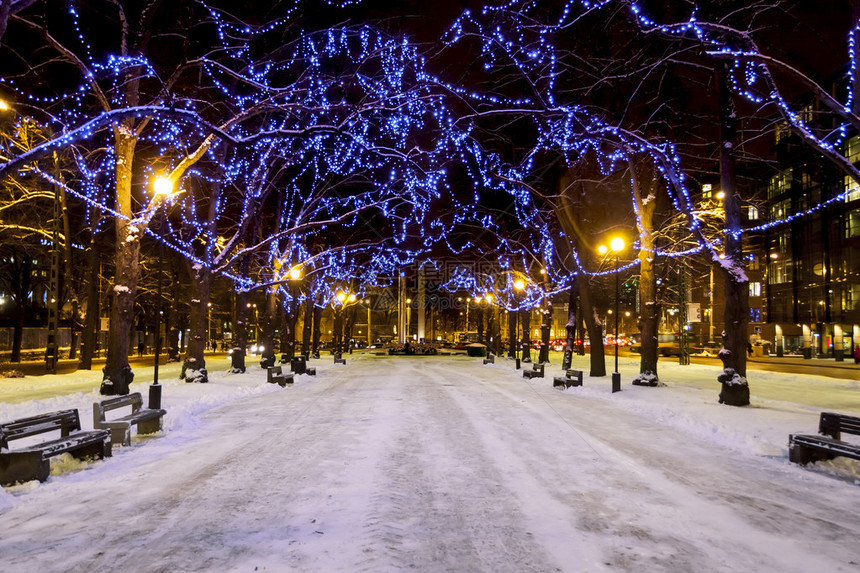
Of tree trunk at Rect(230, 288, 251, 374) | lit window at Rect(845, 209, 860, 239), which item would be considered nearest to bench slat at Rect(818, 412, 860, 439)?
tree trunk at Rect(230, 288, 251, 374)

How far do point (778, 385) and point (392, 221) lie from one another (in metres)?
29.0

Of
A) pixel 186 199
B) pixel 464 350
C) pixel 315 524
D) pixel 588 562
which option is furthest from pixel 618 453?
pixel 464 350

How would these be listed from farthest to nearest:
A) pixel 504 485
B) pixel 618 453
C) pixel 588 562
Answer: pixel 618 453, pixel 504 485, pixel 588 562

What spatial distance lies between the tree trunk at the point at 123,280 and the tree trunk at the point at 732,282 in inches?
651

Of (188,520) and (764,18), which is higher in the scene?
(764,18)

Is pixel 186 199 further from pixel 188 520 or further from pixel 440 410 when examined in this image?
pixel 188 520

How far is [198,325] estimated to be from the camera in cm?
2206

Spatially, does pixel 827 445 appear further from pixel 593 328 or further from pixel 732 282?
pixel 593 328

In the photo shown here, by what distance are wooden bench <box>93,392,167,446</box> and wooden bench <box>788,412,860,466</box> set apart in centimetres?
1066

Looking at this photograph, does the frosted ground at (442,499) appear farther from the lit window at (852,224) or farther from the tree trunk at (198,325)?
the lit window at (852,224)

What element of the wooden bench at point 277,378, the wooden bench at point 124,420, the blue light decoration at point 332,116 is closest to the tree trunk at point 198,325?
the blue light decoration at point 332,116

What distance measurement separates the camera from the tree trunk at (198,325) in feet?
69.7

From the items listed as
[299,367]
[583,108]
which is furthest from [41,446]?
[299,367]

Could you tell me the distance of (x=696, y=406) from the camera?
1439 cm
